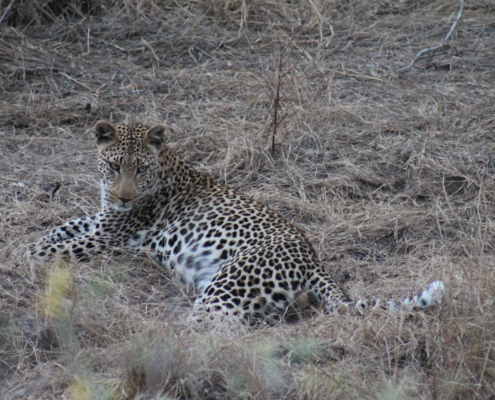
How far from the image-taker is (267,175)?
8.35 m

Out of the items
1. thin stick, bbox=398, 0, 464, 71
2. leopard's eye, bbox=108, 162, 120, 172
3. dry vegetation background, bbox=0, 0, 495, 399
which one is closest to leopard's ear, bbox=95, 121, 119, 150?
leopard's eye, bbox=108, 162, 120, 172

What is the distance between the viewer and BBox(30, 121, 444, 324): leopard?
5.63m

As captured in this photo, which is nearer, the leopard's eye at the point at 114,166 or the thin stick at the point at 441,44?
the leopard's eye at the point at 114,166

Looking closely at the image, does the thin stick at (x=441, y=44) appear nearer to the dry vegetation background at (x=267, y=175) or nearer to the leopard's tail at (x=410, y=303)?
the dry vegetation background at (x=267, y=175)

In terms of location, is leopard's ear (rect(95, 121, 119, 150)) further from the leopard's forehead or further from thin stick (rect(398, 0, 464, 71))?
thin stick (rect(398, 0, 464, 71))

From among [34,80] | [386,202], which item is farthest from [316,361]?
[34,80]

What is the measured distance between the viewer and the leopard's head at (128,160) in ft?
21.9

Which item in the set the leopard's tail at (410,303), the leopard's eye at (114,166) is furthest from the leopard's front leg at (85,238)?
the leopard's tail at (410,303)

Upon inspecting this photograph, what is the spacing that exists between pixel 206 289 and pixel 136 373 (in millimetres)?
1567

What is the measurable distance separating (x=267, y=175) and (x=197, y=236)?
6.71 ft

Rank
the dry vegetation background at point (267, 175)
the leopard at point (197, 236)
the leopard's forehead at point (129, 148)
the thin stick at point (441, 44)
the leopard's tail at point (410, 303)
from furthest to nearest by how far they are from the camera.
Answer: the thin stick at point (441, 44) → the leopard's forehead at point (129, 148) → the leopard at point (197, 236) → the leopard's tail at point (410, 303) → the dry vegetation background at point (267, 175)

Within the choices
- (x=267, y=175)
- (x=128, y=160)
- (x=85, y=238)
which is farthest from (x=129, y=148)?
(x=267, y=175)

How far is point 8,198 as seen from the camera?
7719 mm

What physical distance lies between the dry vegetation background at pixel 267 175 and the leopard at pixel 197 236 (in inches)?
8.9
